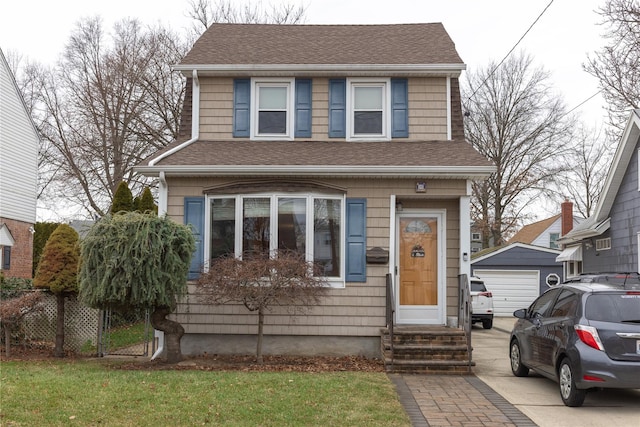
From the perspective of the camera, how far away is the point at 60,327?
38.9ft

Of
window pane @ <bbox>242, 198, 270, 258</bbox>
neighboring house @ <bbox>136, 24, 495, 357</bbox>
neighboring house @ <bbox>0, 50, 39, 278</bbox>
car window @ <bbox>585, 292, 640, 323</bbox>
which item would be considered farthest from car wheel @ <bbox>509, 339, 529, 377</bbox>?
neighboring house @ <bbox>0, 50, 39, 278</bbox>

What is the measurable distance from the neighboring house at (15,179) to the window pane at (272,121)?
553 inches

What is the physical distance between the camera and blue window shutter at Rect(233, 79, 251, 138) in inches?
509

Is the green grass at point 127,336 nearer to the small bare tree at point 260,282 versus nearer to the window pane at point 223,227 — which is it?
the window pane at point 223,227

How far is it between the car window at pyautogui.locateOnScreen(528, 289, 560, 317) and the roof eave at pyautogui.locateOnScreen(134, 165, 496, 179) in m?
2.54

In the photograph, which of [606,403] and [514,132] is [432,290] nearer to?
[606,403]

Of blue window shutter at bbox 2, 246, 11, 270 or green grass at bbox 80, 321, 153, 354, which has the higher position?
blue window shutter at bbox 2, 246, 11, 270

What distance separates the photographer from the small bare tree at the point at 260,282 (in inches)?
406

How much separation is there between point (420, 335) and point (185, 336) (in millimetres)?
4334

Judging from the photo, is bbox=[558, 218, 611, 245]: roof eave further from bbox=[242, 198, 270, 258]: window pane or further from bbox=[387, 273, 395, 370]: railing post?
bbox=[242, 198, 270, 258]: window pane

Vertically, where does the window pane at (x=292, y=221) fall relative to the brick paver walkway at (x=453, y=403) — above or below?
above

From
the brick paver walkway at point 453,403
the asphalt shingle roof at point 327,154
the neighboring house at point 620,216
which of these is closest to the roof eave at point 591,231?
the neighboring house at point 620,216

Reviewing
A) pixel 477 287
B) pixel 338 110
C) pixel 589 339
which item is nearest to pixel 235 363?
pixel 338 110

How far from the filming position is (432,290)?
1216 cm
